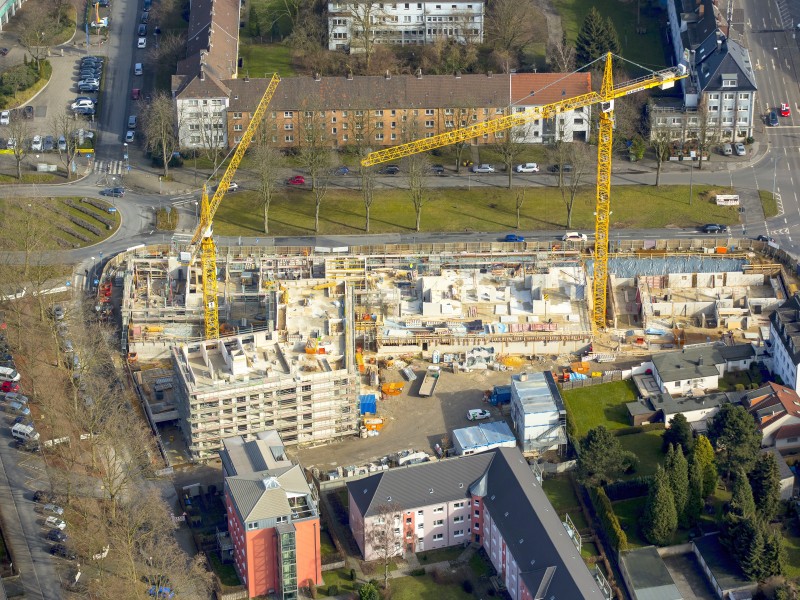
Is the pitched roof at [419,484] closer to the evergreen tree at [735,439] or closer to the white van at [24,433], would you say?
the evergreen tree at [735,439]

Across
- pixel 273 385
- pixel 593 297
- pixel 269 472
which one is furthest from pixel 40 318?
pixel 593 297

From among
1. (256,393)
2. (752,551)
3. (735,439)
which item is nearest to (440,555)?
(256,393)

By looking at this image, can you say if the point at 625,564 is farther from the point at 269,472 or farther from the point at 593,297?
the point at 593,297

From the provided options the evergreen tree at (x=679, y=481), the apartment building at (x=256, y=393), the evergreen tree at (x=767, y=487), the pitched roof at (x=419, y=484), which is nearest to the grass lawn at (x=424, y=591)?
the pitched roof at (x=419, y=484)

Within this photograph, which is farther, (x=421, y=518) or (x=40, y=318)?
(x=40, y=318)

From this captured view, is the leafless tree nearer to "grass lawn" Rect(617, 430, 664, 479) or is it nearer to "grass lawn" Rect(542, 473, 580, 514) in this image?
"grass lawn" Rect(542, 473, 580, 514)

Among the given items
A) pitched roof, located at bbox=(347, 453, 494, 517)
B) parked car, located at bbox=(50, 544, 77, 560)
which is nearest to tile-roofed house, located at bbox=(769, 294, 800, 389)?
pitched roof, located at bbox=(347, 453, 494, 517)
